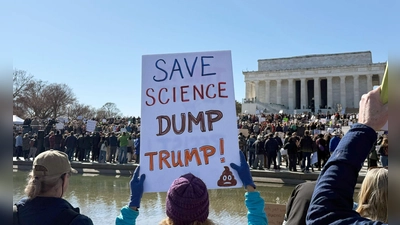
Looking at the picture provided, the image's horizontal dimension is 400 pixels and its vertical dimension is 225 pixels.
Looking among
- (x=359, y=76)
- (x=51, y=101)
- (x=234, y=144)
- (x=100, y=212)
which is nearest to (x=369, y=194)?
(x=234, y=144)

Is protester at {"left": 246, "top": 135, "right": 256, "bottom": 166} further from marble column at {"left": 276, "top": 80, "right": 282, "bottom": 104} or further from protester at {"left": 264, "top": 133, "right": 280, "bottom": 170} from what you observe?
marble column at {"left": 276, "top": 80, "right": 282, "bottom": 104}

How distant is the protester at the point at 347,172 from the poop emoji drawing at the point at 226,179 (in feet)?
5.62

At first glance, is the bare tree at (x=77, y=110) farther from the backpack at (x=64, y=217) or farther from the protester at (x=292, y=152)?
the backpack at (x=64, y=217)

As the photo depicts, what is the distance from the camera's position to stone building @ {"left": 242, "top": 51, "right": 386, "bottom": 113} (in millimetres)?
64775

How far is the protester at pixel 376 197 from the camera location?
6.68 ft

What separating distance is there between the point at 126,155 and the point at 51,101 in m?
39.9

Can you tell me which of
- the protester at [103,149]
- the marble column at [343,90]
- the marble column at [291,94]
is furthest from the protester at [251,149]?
the marble column at [291,94]

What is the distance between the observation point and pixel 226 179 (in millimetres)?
3188

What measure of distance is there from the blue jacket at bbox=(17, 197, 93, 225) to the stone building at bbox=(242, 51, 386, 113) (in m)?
60.5

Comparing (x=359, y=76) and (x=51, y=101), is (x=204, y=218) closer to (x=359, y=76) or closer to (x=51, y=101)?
(x=51, y=101)

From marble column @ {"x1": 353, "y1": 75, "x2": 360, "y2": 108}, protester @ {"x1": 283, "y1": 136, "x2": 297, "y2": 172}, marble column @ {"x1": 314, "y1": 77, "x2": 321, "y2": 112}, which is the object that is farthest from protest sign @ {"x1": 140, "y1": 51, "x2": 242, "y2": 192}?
marble column @ {"x1": 314, "y1": 77, "x2": 321, "y2": 112}

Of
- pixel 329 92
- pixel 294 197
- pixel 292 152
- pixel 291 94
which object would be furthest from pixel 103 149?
pixel 329 92

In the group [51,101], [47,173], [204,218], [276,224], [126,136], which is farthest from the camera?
[51,101]

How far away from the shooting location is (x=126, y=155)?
1714 cm
